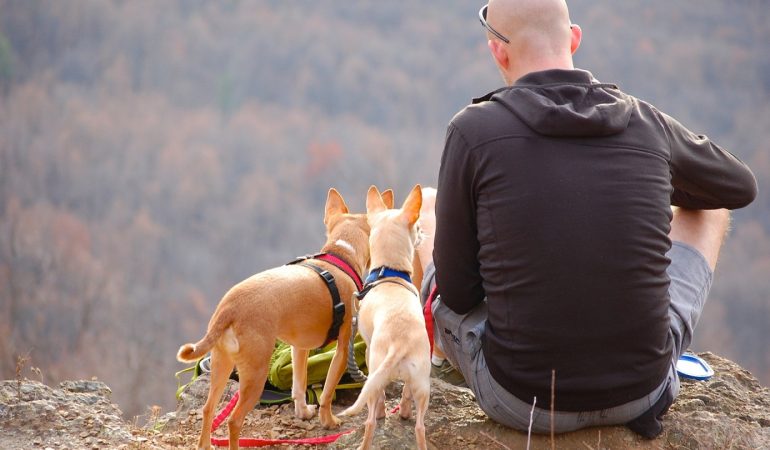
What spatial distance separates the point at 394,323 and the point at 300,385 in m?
1.09

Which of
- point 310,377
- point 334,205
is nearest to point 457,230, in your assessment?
point 334,205

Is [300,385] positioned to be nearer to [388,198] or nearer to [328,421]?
[328,421]

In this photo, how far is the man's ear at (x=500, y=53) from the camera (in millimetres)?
3340

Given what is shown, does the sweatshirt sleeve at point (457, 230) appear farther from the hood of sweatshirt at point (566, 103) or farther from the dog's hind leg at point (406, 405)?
the dog's hind leg at point (406, 405)

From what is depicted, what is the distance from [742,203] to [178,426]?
3.28m

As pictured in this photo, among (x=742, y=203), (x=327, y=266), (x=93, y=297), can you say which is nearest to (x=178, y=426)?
(x=327, y=266)

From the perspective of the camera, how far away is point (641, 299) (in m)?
2.92

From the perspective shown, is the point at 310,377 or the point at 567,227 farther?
the point at 310,377

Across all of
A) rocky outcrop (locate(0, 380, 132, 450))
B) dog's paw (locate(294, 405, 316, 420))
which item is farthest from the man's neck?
rocky outcrop (locate(0, 380, 132, 450))

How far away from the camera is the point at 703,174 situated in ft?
10.9

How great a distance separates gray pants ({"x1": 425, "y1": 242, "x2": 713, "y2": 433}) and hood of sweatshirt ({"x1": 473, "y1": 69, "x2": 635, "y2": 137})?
0.94 m

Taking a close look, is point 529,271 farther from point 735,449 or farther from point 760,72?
point 760,72

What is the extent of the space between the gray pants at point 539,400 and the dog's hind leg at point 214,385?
3.36 ft

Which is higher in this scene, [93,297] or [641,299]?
[641,299]
